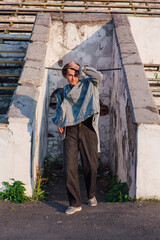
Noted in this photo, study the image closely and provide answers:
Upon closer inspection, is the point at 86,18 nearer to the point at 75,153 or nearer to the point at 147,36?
the point at 147,36

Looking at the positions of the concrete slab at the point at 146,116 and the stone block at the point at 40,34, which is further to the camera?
the stone block at the point at 40,34

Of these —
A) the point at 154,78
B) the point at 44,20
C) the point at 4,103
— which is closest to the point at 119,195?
the point at 4,103

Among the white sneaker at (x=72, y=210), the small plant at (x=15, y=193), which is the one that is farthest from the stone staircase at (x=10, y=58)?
the white sneaker at (x=72, y=210)

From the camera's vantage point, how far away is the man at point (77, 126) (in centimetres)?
336

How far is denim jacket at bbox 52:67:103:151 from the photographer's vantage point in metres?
3.32

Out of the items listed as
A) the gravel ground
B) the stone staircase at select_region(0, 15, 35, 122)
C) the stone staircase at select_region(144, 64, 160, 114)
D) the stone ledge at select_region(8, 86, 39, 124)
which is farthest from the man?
the stone staircase at select_region(144, 64, 160, 114)

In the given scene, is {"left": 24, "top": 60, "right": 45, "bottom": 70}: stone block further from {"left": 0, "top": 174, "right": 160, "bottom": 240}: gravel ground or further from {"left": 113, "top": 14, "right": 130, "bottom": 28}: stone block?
{"left": 0, "top": 174, "right": 160, "bottom": 240}: gravel ground

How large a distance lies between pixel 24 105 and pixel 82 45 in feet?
9.51

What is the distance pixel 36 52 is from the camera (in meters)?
5.20

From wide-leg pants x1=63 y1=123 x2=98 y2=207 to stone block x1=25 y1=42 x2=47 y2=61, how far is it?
210 cm

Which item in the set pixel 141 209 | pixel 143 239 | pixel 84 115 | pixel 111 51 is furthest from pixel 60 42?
pixel 143 239

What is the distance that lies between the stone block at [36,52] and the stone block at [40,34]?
0.48ft

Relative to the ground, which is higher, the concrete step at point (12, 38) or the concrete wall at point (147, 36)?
the concrete step at point (12, 38)

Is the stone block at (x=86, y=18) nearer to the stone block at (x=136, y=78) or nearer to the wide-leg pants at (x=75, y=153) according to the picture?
the stone block at (x=136, y=78)
